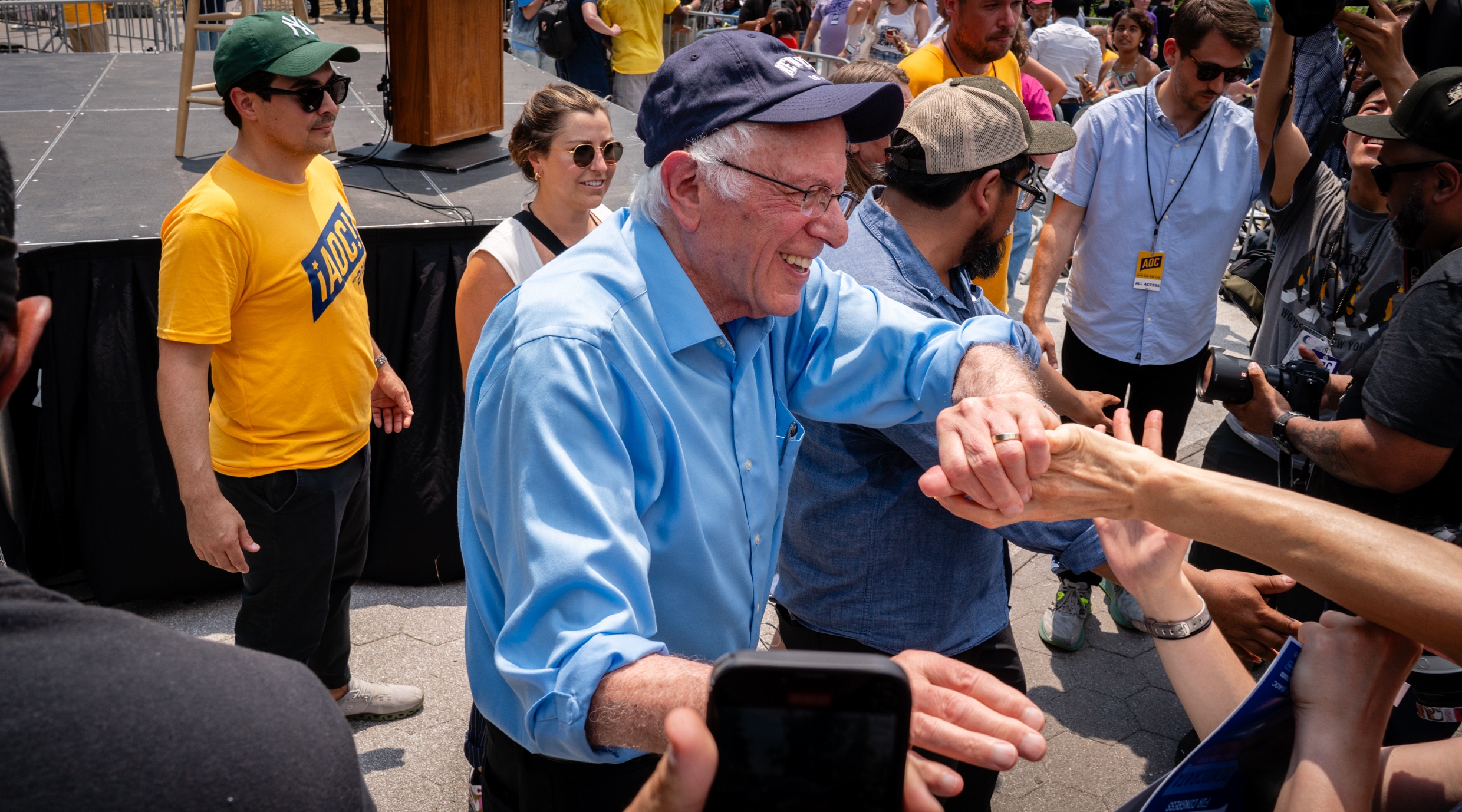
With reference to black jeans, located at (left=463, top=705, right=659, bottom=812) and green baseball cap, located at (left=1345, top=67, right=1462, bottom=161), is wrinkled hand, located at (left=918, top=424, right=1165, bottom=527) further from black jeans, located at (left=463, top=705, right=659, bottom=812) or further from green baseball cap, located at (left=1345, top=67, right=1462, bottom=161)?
green baseball cap, located at (left=1345, top=67, right=1462, bottom=161)

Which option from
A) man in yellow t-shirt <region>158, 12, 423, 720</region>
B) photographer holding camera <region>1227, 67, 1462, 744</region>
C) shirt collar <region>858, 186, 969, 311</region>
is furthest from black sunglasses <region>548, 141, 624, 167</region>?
photographer holding camera <region>1227, 67, 1462, 744</region>

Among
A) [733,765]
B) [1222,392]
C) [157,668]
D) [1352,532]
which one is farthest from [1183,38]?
[157,668]

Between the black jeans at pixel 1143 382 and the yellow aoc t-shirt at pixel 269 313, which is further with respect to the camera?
the black jeans at pixel 1143 382

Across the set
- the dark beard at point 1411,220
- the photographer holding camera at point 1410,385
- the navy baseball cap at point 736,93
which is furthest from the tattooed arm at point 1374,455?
the navy baseball cap at point 736,93

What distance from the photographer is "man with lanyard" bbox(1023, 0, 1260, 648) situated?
4215 mm

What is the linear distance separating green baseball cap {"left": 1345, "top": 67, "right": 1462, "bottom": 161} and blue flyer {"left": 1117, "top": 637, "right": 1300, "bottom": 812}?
200 centimetres

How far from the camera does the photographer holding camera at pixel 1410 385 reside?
2.43 metres

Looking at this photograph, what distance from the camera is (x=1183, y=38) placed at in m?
4.13

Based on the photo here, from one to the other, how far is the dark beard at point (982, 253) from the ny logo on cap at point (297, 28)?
207 centimetres

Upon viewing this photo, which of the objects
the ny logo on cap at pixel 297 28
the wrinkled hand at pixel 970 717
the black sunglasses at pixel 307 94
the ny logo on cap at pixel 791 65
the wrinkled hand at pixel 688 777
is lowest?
the wrinkled hand at pixel 970 717

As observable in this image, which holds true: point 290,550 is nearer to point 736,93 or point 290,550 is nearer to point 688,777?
point 736,93

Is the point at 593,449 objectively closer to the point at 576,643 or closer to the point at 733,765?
the point at 576,643

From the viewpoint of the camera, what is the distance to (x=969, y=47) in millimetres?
4711

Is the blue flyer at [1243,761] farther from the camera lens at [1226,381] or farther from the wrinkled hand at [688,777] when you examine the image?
the camera lens at [1226,381]
